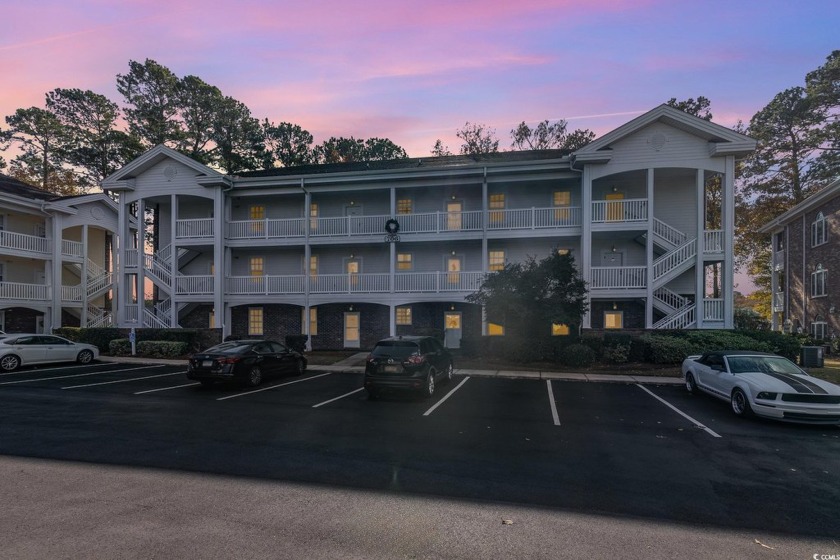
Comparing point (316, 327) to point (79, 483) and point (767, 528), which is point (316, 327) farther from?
point (767, 528)

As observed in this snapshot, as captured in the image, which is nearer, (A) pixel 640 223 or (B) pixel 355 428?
(B) pixel 355 428

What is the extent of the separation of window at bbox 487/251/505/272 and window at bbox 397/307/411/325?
518 cm

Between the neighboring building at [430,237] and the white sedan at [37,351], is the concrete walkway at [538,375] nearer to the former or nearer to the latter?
the white sedan at [37,351]

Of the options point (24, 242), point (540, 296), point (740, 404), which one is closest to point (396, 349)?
point (740, 404)

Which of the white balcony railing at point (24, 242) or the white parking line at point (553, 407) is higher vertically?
the white balcony railing at point (24, 242)

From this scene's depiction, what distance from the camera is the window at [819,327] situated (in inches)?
1019

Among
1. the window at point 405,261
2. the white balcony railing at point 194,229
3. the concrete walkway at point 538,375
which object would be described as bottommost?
the concrete walkway at point 538,375

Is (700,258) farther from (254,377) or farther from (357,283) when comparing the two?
(254,377)

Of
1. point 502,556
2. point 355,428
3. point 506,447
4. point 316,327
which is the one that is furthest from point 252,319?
point 502,556

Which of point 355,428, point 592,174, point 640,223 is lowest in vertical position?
point 355,428

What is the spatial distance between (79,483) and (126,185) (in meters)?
23.6

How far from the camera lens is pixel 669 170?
20531mm

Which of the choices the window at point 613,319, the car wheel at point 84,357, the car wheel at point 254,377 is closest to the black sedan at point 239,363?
the car wheel at point 254,377

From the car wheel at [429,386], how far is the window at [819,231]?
2852 centimetres
